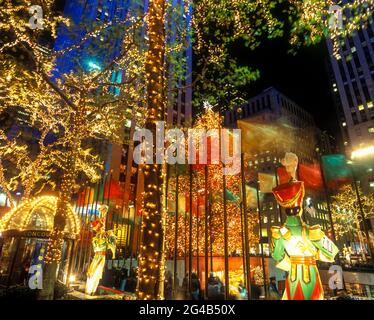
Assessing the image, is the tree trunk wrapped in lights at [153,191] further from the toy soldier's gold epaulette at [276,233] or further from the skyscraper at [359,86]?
the skyscraper at [359,86]

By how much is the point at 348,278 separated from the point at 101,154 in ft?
128

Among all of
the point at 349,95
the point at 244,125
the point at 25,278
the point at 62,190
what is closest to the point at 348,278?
the point at 244,125

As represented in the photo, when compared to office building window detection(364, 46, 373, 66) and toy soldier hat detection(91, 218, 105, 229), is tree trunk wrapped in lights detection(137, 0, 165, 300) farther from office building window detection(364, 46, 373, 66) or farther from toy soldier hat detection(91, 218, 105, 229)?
office building window detection(364, 46, 373, 66)

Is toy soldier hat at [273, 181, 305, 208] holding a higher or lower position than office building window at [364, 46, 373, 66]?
lower

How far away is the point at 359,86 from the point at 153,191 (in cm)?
8563

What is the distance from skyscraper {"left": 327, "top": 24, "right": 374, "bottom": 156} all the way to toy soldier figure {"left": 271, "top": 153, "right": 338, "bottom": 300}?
7632 cm

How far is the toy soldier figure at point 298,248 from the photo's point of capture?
465 cm

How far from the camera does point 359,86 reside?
2842 inches

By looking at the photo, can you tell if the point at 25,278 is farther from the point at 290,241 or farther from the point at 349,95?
the point at 349,95

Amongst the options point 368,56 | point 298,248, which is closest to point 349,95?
point 368,56

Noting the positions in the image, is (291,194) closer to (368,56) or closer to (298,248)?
(298,248)

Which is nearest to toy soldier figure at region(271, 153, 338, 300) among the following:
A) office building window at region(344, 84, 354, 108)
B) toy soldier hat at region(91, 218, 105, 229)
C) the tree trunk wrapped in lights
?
the tree trunk wrapped in lights

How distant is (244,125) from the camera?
5.70 meters

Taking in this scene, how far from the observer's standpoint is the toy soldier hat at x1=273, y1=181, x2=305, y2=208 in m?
5.09
